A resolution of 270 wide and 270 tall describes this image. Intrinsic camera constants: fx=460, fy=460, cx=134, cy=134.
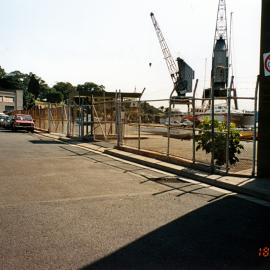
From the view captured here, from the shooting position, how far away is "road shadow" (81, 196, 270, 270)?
495 centimetres

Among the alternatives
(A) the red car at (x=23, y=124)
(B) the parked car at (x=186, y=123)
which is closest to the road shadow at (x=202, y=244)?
(B) the parked car at (x=186, y=123)

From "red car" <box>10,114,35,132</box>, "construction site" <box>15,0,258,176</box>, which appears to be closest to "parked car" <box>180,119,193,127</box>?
"construction site" <box>15,0,258,176</box>

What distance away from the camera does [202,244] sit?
5.71m

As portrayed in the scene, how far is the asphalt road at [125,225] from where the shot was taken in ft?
16.7

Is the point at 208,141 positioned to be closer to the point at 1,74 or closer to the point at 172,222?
the point at 172,222

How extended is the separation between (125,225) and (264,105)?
5578mm

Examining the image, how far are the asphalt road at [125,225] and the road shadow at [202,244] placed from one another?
0.01 meters

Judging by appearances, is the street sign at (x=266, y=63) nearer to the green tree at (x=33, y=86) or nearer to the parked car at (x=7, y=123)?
the parked car at (x=7, y=123)

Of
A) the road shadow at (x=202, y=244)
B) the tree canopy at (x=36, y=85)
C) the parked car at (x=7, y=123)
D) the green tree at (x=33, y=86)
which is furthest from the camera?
the green tree at (x=33, y=86)

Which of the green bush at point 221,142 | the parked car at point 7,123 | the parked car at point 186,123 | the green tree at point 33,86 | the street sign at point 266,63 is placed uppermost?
the green tree at point 33,86

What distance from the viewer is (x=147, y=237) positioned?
19.5ft

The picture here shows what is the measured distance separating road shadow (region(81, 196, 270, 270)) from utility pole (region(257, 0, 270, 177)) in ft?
10.4

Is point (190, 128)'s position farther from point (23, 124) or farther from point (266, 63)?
point (23, 124)

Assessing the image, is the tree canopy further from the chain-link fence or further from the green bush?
the green bush
